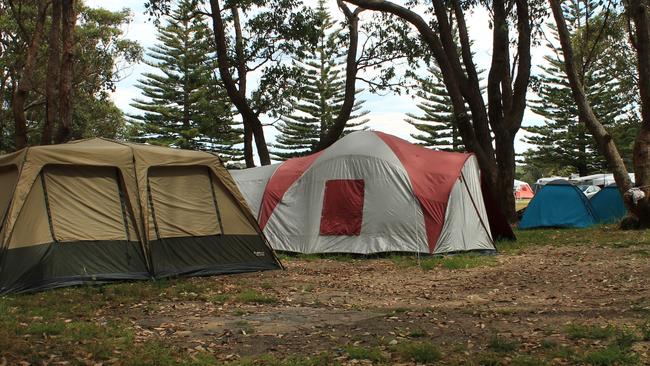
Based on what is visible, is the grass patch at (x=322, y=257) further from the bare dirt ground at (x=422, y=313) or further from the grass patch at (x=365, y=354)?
the grass patch at (x=365, y=354)

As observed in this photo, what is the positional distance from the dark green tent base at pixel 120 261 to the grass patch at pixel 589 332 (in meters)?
5.19

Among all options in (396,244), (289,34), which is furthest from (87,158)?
(289,34)

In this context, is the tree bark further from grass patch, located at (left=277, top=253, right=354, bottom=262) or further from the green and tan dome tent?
the green and tan dome tent

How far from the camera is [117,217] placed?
8.53m

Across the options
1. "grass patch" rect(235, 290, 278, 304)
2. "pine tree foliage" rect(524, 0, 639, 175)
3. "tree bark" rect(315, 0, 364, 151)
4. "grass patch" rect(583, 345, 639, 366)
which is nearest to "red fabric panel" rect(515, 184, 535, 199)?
"pine tree foliage" rect(524, 0, 639, 175)

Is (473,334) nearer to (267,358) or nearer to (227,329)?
(267,358)

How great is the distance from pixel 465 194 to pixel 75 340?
7.91 metres

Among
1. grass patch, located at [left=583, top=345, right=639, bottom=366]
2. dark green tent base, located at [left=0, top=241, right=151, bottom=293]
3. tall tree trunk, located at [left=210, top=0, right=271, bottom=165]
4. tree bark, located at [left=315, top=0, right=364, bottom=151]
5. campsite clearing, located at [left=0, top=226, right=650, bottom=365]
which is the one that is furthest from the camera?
tree bark, located at [left=315, top=0, right=364, bottom=151]

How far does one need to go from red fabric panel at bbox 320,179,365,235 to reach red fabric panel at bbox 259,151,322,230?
0.95 m

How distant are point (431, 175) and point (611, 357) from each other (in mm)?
7358

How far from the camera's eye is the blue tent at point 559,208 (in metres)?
18.1

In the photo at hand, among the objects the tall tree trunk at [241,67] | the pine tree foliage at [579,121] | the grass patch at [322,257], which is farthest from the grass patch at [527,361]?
the pine tree foliage at [579,121]

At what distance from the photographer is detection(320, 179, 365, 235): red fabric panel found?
11672 millimetres

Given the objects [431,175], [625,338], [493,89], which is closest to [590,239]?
[431,175]
